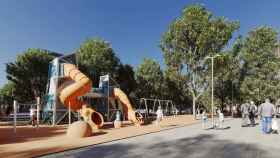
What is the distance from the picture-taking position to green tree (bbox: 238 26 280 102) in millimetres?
52688

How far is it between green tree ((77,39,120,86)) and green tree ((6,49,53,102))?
7505 millimetres

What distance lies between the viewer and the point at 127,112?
3042 cm

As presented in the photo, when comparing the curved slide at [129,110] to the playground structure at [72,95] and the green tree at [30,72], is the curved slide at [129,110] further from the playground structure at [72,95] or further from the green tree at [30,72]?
the green tree at [30,72]

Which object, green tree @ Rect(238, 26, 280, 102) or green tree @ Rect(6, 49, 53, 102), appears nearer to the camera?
green tree @ Rect(6, 49, 53, 102)

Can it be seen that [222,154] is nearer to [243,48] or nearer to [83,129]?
[83,129]

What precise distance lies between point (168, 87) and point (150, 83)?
15.6ft

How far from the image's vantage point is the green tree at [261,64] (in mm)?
52688

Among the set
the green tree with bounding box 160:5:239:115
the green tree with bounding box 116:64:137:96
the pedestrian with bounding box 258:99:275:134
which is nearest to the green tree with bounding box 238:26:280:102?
the green tree with bounding box 160:5:239:115

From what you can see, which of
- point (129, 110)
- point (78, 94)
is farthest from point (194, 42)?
point (78, 94)

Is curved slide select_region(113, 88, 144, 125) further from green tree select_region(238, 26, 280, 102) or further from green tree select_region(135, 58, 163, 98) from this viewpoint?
green tree select_region(135, 58, 163, 98)

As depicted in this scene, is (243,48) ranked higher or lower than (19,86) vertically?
higher

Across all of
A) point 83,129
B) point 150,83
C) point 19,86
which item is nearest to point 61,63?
point 83,129

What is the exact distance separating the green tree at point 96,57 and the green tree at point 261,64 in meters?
22.7

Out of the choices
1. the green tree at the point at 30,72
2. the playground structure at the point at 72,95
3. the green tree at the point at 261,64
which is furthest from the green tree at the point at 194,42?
the green tree at the point at 30,72
